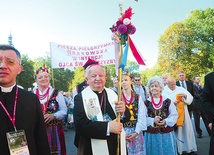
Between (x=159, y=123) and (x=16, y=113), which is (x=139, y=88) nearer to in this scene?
(x=159, y=123)

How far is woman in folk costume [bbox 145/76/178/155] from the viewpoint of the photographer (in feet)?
14.7

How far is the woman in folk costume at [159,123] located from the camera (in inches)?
177

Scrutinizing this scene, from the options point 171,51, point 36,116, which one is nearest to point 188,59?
point 171,51

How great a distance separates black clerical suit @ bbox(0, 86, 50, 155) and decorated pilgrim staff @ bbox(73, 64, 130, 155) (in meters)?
0.71

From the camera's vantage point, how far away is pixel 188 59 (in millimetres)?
34219

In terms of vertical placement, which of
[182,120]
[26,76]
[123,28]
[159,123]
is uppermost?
[26,76]

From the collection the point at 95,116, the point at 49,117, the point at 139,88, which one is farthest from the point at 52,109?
the point at 139,88

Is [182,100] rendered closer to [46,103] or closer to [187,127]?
[187,127]

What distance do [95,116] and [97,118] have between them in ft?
0.13

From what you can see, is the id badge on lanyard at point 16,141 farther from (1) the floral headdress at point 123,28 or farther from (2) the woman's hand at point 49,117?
(2) the woman's hand at point 49,117

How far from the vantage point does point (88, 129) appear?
9.57 feet

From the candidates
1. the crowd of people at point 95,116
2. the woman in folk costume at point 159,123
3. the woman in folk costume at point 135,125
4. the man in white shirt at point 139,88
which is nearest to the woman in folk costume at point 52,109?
the crowd of people at point 95,116

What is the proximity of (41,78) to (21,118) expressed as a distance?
245cm

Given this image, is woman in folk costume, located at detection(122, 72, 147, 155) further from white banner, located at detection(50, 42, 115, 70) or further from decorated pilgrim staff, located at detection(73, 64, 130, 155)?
white banner, located at detection(50, 42, 115, 70)
